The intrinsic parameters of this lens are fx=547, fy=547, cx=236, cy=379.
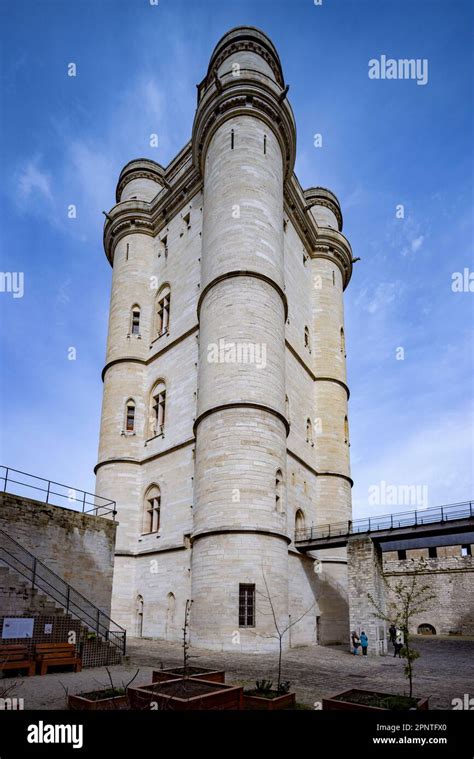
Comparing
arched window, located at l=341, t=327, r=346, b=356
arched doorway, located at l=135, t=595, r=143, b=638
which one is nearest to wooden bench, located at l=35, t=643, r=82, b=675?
arched doorway, located at l=135, t=595, r=143, b=638

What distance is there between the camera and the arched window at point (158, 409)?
88.1 feet

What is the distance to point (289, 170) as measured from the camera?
28750 mm

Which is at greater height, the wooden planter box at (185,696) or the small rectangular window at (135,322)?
the small rectangular window at (135,322)

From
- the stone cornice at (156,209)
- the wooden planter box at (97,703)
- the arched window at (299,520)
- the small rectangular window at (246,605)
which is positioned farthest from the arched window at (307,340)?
the wooden planter box at (97,703)

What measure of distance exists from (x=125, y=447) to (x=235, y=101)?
56.6 ft

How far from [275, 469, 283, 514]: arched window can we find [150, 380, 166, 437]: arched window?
7.54 meters

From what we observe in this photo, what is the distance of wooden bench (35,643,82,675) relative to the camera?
39.7 ft

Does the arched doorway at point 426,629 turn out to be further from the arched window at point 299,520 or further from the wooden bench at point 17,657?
the wooden bench at point 17,657

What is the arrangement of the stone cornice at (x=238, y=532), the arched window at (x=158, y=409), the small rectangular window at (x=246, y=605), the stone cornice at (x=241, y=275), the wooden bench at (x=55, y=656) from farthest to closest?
1. the arched window at (x=158, y=409)
2. the stone cornice at (x=241, y=275)
3. the stone cornice at (x=238, y=532)
4. the small rectangular window at (x=246, y=605)
5. the wooden bench at (x=55, y=656)

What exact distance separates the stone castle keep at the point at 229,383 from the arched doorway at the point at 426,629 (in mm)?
11493

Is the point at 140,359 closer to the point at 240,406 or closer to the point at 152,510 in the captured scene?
the point at 152,510

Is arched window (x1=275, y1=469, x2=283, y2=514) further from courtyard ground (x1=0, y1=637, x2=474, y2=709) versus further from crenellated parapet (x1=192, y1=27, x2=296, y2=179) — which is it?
crenellated parapet (x1=192, y1=27, x2=296, y2=179)

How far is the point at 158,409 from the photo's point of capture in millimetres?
27531

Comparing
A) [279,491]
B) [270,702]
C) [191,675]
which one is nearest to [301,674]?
[191,675]
